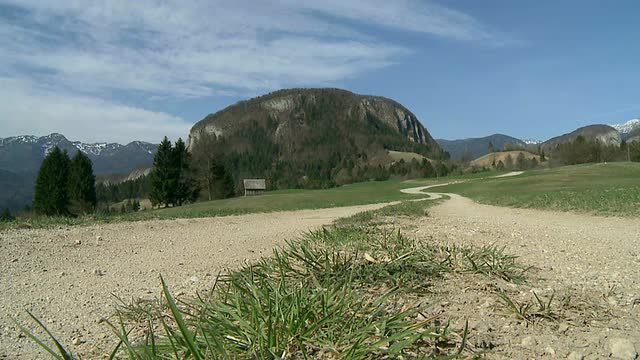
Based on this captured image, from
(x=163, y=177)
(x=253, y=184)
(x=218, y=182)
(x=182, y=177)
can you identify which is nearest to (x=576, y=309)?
(x=163, y=177)

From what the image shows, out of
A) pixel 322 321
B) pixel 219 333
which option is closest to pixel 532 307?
pixel 322 321

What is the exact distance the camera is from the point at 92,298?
16.5 feet

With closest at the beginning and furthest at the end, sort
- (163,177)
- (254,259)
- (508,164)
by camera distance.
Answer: (254,259) → (163,177) → (508,164)

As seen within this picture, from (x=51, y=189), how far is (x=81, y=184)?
3.78 metres

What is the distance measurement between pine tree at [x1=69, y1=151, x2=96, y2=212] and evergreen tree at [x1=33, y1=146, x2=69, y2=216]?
103 centimetres

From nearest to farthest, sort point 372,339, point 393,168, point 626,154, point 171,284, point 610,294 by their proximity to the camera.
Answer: point 372,339 < point 610,294 < point 171,284 < point 626,154 < point 393,168

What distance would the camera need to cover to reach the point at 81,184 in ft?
192

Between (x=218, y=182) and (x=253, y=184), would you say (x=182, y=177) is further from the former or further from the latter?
(x=253, y=184)

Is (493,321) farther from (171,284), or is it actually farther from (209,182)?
(209,182)

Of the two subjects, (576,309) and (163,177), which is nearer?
(576,309)

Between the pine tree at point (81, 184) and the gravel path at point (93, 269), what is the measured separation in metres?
51.8

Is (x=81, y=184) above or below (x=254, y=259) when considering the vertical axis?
above

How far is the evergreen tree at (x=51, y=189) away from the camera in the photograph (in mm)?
54844

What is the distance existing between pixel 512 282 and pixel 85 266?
6092 millimetres
